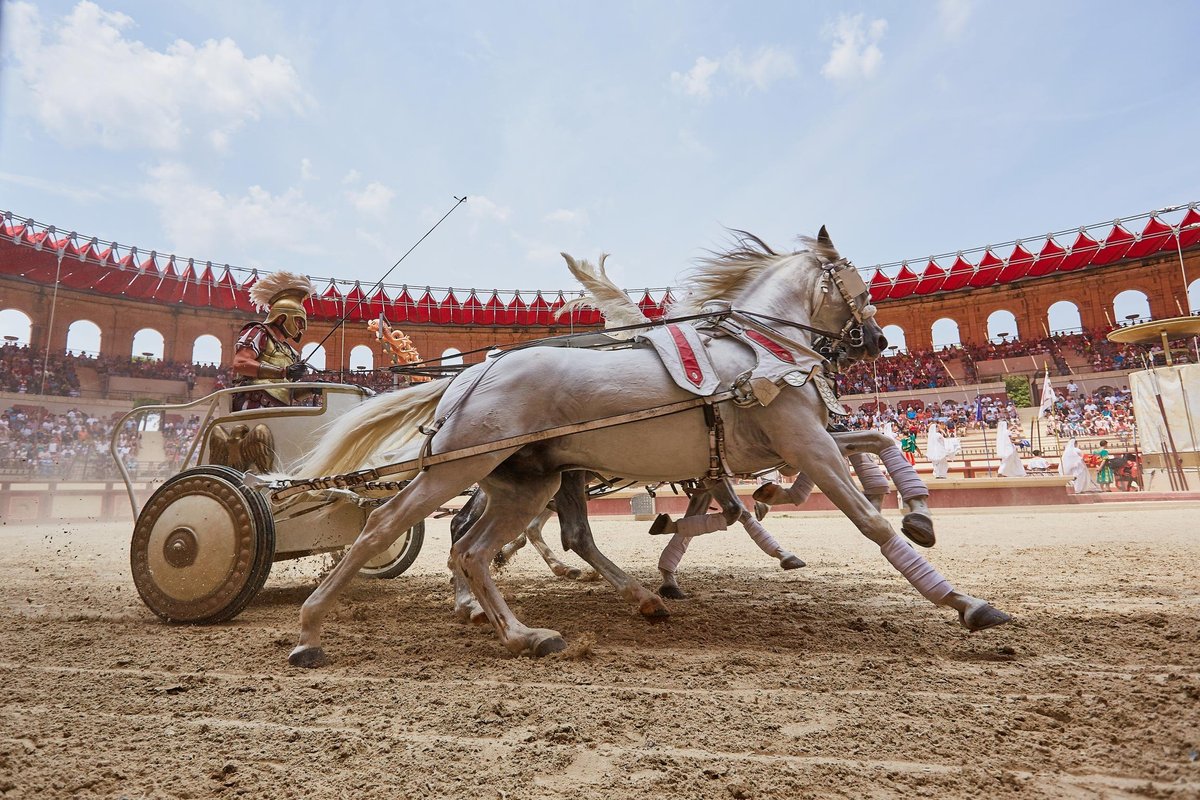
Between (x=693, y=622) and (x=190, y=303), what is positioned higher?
(x=190, y=303)

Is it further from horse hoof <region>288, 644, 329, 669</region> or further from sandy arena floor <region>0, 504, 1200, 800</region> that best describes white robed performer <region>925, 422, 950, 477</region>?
horse hoof <region>288, 644, 329, 669</region>

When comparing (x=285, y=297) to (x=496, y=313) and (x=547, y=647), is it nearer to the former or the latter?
(x=547, y=647)

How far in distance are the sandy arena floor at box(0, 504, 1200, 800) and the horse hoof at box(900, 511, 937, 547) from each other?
16.7 inches

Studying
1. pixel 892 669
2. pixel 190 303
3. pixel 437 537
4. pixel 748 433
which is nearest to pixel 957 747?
pixel 892 669

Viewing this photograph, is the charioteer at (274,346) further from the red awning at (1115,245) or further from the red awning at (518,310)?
the red awning at (1115,245)

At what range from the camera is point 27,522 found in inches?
521

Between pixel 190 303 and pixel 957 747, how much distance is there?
3263cm

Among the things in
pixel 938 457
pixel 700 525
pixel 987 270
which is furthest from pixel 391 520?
pixel 987 270

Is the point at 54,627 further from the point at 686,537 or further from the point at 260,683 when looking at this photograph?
the point at 686,537


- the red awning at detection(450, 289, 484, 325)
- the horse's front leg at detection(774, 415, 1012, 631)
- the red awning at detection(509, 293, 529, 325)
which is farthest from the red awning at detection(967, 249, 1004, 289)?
the horse's front leg at detection(774, 415, 1012, 631)

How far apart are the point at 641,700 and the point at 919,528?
1.52 m

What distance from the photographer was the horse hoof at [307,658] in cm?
253

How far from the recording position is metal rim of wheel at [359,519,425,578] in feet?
16.5

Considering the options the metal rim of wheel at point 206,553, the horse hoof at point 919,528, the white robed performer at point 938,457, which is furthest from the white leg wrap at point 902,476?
the white robed performer at point 938,457
